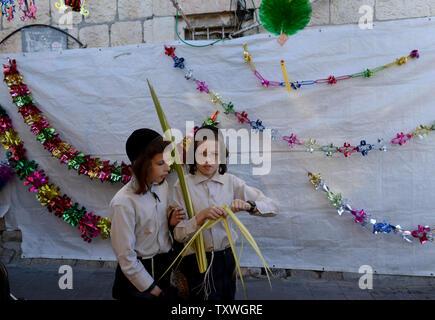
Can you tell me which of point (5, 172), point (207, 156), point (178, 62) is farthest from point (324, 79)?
point (5, 172)

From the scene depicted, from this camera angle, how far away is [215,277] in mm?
1720

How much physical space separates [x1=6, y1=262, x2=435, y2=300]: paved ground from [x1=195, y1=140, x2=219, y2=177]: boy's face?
1.48 metres

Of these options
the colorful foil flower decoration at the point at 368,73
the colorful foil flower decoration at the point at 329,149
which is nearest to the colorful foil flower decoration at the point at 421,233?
the colorful foil flower decoration at the point at 329,149

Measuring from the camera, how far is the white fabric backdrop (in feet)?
9.14

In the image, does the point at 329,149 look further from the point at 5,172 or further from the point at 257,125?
the point at 5,172

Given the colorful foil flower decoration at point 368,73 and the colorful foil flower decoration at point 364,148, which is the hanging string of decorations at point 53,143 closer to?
the colorful foil flower decoration at point 364,148

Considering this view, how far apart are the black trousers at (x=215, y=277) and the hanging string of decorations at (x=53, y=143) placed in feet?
4.86

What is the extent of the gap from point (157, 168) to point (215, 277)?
63 cm

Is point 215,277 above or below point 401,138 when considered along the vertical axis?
below

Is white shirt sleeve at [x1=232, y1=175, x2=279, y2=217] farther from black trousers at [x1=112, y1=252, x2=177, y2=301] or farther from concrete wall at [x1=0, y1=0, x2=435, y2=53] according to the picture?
concrete wall at [x1=0, y1=0, x2=435, y2=53]

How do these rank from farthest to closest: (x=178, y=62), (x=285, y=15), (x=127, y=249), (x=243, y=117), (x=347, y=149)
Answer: (x=178, y=62) < (x=243, y=117) < (x=347, y=149) < (x=285, y=15) < (x=127, y=249)

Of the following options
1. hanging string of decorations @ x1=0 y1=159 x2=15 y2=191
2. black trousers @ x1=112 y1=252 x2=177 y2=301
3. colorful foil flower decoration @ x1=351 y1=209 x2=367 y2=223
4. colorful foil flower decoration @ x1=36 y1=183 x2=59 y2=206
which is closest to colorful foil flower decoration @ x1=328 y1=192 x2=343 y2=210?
colorful foil flower decoration @ x1=351 y1=209 x2=367 y2=223
